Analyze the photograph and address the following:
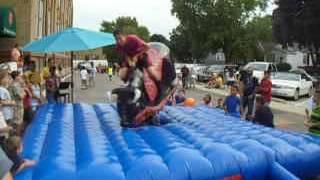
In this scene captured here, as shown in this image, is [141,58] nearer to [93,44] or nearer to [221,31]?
[93,44]

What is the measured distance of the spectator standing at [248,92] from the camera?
1403 centimetres

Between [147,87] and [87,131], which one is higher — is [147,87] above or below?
above

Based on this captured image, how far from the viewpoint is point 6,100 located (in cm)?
895

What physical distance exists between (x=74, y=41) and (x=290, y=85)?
16309 millimetres

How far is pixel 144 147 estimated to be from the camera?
686cm

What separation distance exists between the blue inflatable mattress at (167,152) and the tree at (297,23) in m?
35.7

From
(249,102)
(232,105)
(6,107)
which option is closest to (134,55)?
(6,107)

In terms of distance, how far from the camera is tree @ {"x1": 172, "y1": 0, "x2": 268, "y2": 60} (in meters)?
57.0

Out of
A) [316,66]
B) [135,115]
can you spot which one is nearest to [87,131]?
[135,115]

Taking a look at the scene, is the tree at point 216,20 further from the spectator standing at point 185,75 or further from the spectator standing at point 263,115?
the spectator standing at point 263,115

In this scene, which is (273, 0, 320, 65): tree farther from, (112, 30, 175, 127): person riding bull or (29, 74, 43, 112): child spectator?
(112, 30, 175, 127): person riding bull

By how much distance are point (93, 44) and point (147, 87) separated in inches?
183

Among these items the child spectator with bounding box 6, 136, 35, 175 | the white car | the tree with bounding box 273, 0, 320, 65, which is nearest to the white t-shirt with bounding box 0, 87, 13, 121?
the child spectator with bounding box 6, 136, 35, 175

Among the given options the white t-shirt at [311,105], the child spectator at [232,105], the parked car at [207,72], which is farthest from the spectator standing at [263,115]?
the parked car at [207,72]
